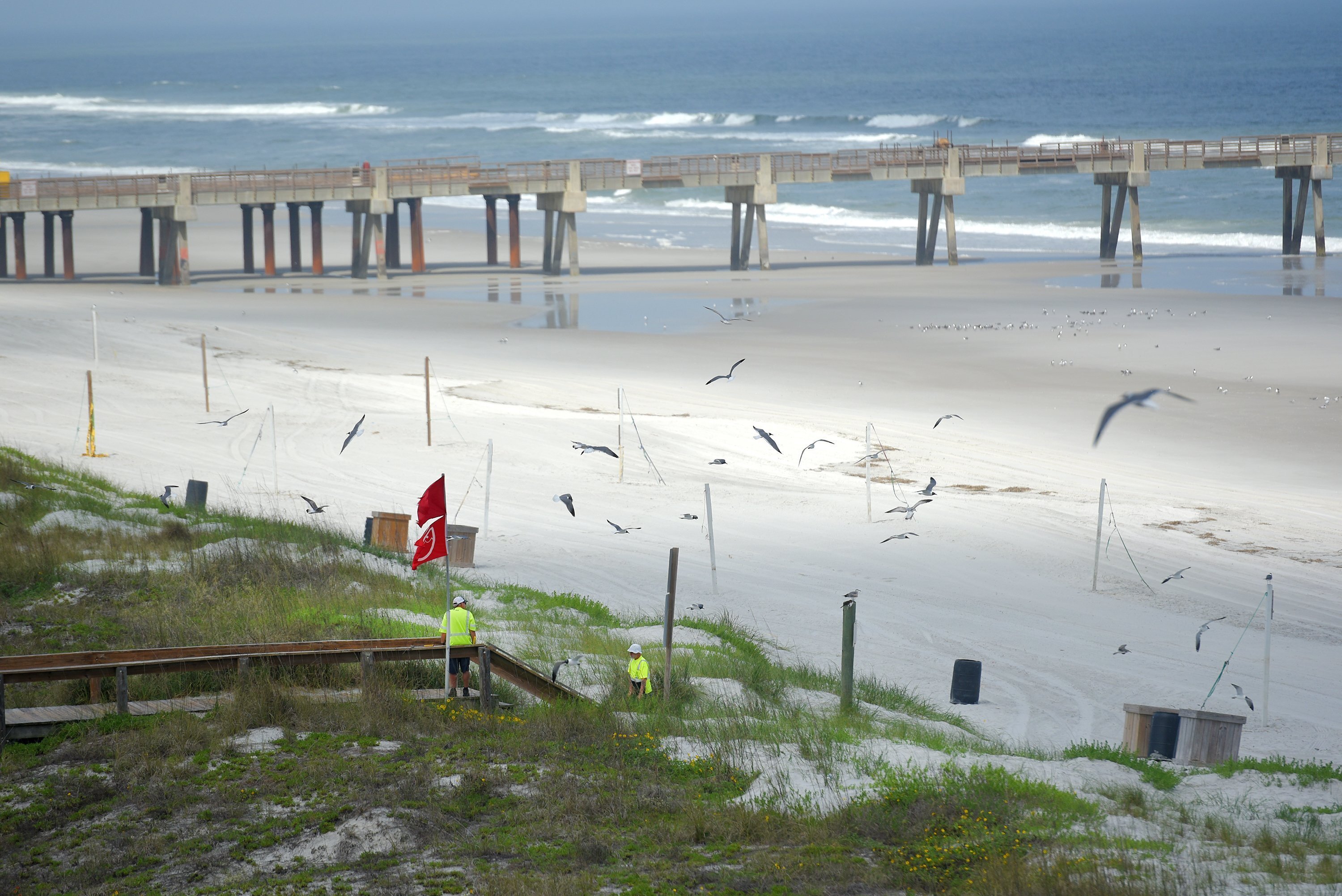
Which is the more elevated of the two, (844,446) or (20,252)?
(20,252)

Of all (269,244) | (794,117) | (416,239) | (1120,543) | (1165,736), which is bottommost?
(1165,736)

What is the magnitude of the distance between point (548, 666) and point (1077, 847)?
176 inches

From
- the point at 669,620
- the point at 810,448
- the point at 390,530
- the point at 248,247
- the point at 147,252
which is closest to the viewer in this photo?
the point at 669,620

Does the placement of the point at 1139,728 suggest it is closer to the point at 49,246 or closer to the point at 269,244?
the point at 269,244

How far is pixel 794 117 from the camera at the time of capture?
96.9 meters

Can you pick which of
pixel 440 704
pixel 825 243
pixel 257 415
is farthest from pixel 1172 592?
pixel 825 243

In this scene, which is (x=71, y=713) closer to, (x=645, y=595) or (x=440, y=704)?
(x=440, y=704)

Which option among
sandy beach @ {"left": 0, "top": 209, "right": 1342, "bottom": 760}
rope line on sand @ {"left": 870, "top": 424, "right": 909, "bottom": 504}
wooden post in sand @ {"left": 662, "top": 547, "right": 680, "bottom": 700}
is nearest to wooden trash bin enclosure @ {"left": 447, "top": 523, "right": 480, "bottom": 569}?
sandy beach @ {"left": 0, "top": 209, "right": 1342, "bottom": 760}

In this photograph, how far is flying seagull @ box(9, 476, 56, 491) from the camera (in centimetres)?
1439

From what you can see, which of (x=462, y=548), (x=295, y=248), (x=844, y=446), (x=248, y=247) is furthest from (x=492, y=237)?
(x=462, y=548)

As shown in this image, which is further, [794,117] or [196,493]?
[794,117]

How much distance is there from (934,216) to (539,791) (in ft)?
120

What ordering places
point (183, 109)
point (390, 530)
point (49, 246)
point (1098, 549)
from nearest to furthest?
point (1098, 549)
point (390, 530)
point (49, 246)
point (183, 109)

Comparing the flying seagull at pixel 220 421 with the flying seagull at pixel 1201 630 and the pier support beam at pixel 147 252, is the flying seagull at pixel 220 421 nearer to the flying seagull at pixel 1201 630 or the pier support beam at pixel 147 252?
the flying seagull at pixel 1201 630
